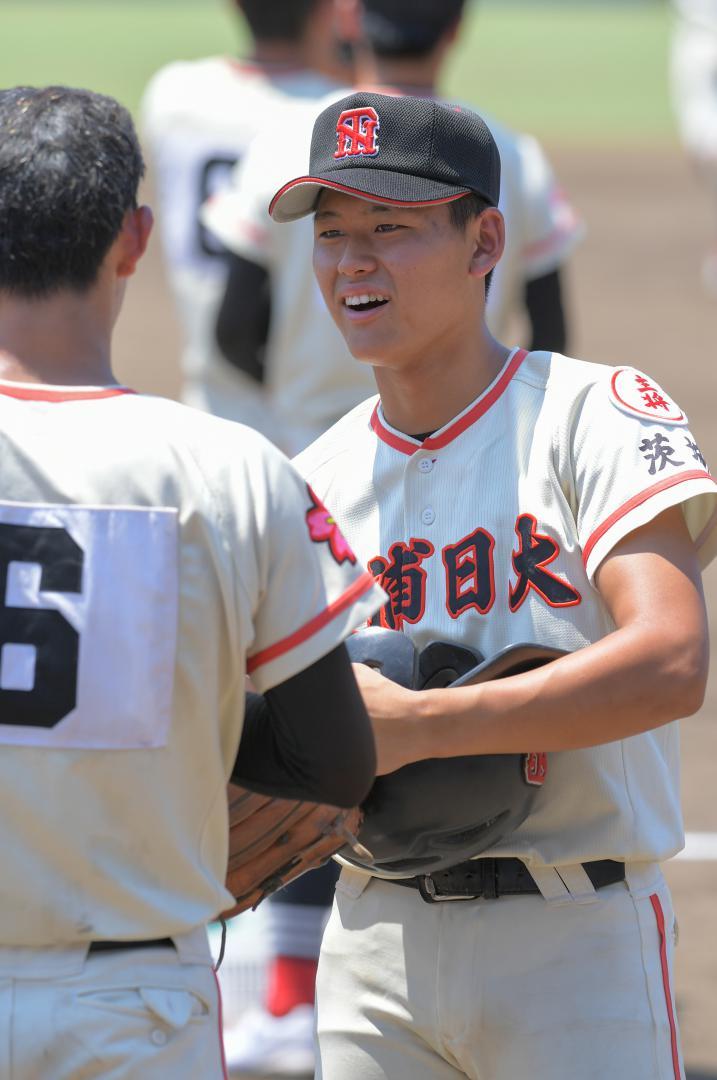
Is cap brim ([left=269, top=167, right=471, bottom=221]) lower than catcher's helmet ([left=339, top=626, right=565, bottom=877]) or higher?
higher

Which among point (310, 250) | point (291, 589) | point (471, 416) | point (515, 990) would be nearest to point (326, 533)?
point (291, 589)

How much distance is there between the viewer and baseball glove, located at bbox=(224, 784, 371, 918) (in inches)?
92.7

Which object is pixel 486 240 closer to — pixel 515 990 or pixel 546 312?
pixel 515 990

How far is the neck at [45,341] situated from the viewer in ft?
6.85

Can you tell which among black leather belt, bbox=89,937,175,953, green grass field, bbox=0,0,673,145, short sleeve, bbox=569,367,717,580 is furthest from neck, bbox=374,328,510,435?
green grass field, bbox=0,0,673,145

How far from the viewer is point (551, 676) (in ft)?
7.64

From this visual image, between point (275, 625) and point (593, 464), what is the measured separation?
2.06 feet

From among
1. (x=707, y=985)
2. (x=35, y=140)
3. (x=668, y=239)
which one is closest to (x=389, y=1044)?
(x=35, y=140)

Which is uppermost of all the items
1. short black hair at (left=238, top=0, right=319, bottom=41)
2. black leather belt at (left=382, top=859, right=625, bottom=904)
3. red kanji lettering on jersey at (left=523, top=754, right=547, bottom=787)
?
short black hair at (left=238, top=0, right=319, bottom=41)

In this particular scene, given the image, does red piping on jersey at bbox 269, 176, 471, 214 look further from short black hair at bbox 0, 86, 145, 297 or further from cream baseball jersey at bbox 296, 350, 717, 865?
short black hair at bbox 0, 86, 145, 297

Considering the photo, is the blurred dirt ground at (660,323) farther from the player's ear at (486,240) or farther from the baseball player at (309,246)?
the player's ear at (486,240)

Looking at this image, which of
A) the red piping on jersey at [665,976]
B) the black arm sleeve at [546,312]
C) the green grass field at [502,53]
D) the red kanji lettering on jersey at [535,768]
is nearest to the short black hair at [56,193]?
the red kanji lettering on jersey at [535,768]

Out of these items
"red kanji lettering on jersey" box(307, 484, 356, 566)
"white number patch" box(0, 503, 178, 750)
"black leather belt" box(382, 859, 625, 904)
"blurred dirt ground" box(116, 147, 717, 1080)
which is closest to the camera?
"white number patch" box(0, 503, 178, 750)

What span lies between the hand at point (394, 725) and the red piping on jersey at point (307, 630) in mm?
265
